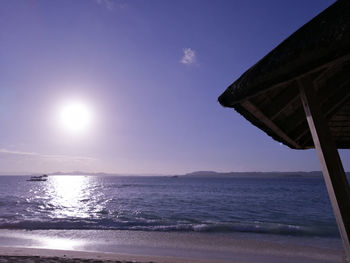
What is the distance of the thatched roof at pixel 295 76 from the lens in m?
1.42

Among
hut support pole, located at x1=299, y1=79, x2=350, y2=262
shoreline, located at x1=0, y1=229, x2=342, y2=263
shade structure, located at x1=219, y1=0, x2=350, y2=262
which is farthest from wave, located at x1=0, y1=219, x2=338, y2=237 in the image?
hut support pole, located at x1=299, y1=79, x2=350, y2=262

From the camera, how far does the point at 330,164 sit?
5.94ft

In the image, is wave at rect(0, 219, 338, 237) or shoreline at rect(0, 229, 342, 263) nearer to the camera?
shoreline at rect(0, 229, 342, 263)

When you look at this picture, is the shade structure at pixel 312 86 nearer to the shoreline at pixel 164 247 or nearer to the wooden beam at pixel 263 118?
the wooden beam at pixel 263 118

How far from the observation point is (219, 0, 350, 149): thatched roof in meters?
1.42

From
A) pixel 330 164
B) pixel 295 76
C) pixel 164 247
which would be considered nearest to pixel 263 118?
pixel 330 164

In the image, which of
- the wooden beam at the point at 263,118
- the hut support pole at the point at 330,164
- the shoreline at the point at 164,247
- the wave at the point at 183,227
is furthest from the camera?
the wave at the point at 183,227

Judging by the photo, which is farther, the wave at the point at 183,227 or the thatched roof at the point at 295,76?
the wave at the point at 183,227

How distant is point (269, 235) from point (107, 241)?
34.3 feet

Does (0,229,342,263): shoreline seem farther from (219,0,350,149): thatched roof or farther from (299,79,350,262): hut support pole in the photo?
(299,79,350,262): hut support pole

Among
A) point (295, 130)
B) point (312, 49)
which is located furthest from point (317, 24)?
point (295, 130)

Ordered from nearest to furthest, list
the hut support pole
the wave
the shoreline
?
the hut support pole, the shoreline, the wave

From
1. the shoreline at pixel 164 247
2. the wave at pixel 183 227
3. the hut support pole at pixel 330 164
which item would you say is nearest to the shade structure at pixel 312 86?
the hut support pole at pixel 330 164

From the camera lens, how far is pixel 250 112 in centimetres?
246
